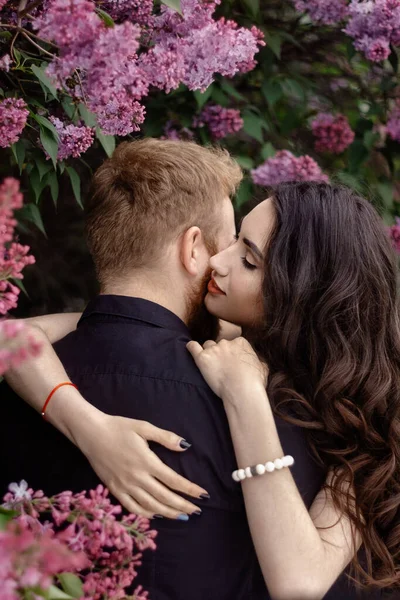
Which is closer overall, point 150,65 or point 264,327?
point 150,65

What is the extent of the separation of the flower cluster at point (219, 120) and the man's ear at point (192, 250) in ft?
3.97

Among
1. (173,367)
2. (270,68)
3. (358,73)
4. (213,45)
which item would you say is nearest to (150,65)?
(213,45)

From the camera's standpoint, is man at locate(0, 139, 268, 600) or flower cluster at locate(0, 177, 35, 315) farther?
man at locate(0, 139, 268, 600)

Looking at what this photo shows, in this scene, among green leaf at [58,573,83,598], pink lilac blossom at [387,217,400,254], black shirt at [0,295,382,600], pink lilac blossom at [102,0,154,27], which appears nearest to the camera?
green leaf at [58,573,83,598]

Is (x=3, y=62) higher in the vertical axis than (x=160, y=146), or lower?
higher

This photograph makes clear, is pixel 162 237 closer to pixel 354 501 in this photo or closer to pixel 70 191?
pixel 354 501

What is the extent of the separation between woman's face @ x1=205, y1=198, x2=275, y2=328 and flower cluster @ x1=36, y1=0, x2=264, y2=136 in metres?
0.36

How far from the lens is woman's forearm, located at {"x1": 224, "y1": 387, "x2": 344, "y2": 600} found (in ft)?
5.27

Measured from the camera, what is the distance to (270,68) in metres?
3.31

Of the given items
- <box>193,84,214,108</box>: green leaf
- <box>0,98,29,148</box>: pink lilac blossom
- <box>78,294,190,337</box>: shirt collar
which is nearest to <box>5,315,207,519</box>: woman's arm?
<box>78,294,190,337</box>: shirt collar

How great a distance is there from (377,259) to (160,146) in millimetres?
604

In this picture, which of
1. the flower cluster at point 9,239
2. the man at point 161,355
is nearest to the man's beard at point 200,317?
the man at point 161,355

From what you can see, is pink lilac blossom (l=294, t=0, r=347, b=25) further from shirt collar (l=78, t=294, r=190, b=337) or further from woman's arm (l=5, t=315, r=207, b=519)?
woman's arm (l=5, t=315, r=207, b=519)

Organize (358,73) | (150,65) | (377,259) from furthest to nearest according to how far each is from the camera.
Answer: (358,73)
(377,259)
(150,65)
